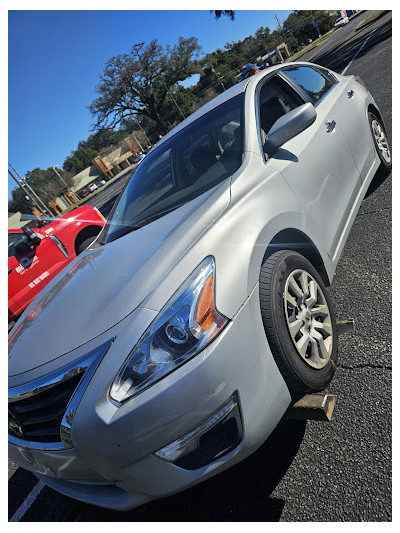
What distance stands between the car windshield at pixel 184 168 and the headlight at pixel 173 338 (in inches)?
35.6

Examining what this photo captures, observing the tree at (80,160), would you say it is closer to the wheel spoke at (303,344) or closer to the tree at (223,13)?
the tree at (223,13)

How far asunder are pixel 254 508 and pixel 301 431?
1.52 ft

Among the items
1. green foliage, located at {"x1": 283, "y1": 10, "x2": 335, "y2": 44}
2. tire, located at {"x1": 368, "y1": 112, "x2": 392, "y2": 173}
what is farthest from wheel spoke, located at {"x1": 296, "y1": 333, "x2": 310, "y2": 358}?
green foliage, located at {"x1": 283, "y1": 10, "x2": 335, "y2": 44}

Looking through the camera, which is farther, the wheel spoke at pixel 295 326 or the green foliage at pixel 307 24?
the green foliage at pixel 307 24

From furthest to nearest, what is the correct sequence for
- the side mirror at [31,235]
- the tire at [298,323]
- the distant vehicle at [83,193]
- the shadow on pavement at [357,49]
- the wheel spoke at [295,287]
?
the distant vehicle at [83,193], the shadow on pavement at [357,49], the side mirror at [31,235], the wheel spoke at [295,287], the tire at [298,323]

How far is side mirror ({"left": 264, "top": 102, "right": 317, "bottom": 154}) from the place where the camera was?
2.27 metres

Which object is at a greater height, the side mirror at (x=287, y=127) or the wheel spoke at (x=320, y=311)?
the side mirror at (x=287, y=127)

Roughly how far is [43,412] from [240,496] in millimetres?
1041

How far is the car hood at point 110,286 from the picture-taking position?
1768 mm

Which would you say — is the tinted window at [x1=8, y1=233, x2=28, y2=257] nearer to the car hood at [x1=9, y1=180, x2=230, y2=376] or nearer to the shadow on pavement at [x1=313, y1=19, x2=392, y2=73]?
the car hood at [x1=9, y1=180, x2=230, y2=376]

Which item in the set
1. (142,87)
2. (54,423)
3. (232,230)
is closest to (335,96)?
(232,230)

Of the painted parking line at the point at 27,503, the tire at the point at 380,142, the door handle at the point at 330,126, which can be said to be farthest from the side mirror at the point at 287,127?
the painted parking line at the point at 27,503

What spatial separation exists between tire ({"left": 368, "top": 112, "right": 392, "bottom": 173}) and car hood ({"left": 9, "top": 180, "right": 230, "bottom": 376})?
2407mm

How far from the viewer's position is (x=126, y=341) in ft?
5.09
